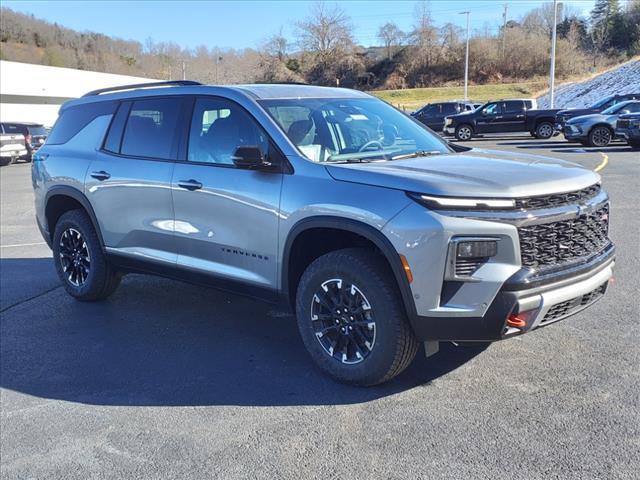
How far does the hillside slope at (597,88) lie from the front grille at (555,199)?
147 ft

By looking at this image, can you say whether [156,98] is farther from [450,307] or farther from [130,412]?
[450,307]

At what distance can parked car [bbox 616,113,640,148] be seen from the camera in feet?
59.8

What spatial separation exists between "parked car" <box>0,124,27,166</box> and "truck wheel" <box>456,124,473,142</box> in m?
19.5

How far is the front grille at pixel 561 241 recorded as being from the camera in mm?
3352

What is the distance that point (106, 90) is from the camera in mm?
6188

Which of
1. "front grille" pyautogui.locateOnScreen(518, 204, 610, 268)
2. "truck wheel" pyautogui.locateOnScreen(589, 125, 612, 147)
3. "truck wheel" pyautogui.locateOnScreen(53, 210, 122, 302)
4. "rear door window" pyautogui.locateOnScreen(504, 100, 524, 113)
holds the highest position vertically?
"rear door window" pyautogui.locateOnScreen(504, 100, 524, 113)

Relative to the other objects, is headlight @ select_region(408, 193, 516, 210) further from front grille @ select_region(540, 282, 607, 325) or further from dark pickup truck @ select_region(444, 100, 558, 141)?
dark pickup truck @ select_region(444, 100, 558, 141)

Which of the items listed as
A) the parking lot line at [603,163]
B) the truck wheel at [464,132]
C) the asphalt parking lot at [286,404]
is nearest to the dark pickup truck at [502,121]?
the truck wheel at [464,132]

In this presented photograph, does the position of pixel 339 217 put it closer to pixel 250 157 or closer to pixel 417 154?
pixel 250 157

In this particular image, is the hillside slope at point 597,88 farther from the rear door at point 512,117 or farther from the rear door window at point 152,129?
the rear door window at point 152,129

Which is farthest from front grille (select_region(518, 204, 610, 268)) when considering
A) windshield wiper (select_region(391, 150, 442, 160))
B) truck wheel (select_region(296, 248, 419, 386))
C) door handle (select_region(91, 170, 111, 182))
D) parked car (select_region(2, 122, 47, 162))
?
parked car (select_region(2, 122, 47, 162))

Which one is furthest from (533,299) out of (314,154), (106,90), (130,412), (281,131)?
(106,90)

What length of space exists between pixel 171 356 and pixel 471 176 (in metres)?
2.56

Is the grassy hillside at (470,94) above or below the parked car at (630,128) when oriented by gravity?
above
